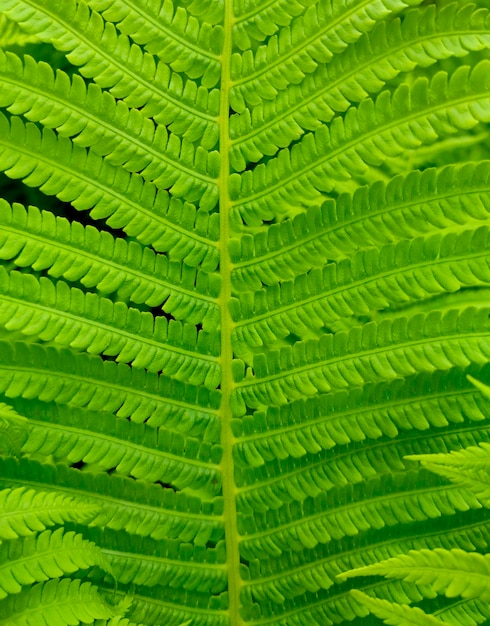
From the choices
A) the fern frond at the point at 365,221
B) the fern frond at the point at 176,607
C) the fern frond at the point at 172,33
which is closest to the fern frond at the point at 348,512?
the fern frond at the point at 176,607

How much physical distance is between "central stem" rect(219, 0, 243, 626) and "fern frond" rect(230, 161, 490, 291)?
0.03m

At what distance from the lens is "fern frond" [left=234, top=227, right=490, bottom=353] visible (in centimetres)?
103

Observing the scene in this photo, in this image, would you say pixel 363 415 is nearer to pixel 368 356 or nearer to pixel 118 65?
pixel 368 356

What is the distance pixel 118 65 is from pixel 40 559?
0.76 meters

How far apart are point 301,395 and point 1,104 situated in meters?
0.65

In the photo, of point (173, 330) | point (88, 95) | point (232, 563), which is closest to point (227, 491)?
point (232, 563)

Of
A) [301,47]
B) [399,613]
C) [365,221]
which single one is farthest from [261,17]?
[399,613]

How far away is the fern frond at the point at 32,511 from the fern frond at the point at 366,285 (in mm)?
378

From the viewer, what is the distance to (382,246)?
1071 mm

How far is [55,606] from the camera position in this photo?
941mm

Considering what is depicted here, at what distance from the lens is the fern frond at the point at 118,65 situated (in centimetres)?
103

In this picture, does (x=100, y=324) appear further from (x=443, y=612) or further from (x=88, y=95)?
(x=443, y=612)

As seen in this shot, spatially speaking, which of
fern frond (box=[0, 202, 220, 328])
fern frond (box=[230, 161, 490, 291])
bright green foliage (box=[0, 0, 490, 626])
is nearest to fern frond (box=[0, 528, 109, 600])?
bright green foliage (box=[0, 0, 490, 626])

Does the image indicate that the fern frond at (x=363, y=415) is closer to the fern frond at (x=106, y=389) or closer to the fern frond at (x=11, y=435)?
the fern frond at (x=106, y=389)
